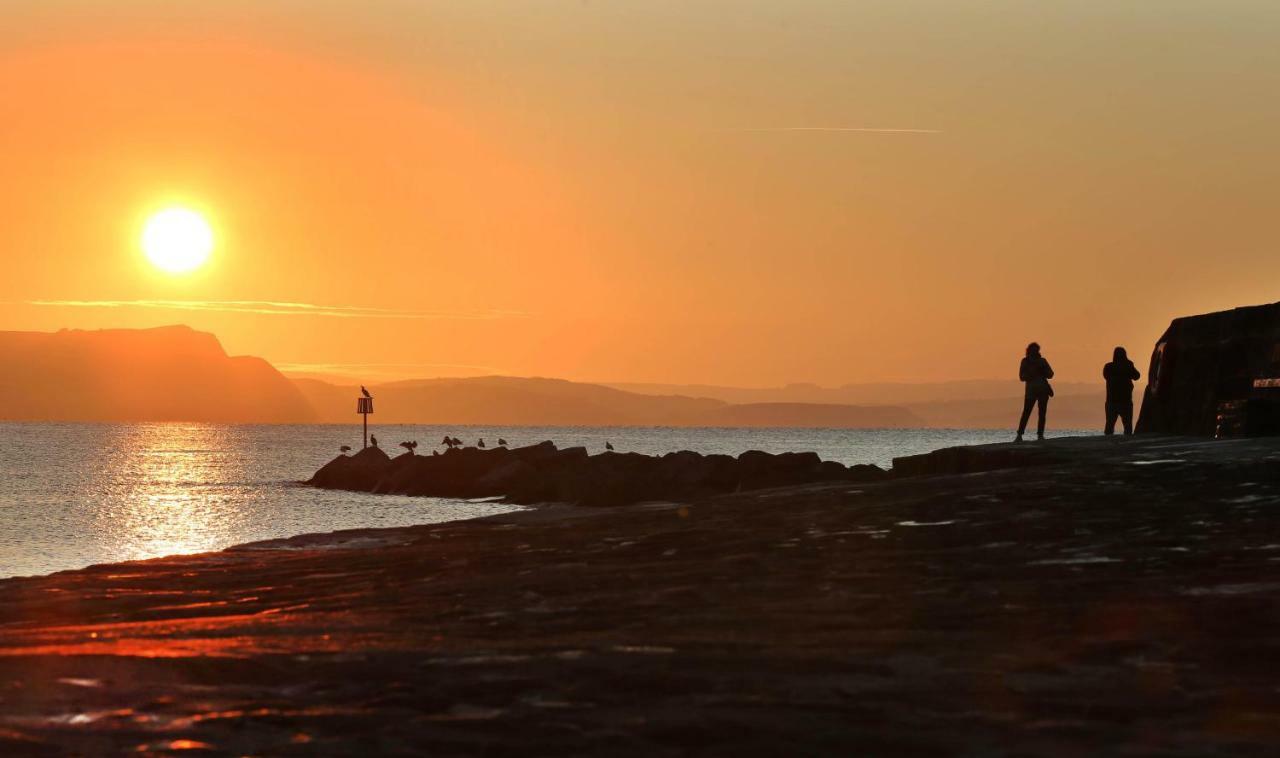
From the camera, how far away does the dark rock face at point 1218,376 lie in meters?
19.2

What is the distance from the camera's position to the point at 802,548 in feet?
35.4

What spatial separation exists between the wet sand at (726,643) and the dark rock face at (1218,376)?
7404 mm

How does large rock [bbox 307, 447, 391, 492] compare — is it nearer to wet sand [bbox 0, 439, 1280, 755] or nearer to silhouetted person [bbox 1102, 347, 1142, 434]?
silhouetted person [bbox 1102, 347, 1142, 434]

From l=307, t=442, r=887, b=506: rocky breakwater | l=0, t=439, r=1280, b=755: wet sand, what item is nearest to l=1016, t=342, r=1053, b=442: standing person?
l=307, t=442, r=887, b=506: rocky breakwater

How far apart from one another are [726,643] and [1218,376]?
18.6 meters

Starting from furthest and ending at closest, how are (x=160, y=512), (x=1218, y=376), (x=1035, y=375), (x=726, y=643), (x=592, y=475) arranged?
(x=160, y=512) < (x=592, y=475) < (x=1035, y=375) < (x=1218, y=376) < (x=726, y=643)

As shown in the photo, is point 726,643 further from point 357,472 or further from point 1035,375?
point 357,472

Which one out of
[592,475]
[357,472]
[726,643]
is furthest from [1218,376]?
[357,472]

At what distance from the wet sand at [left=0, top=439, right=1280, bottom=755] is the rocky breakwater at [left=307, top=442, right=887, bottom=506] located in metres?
19.7

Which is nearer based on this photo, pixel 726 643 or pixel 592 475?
pixel 726 643

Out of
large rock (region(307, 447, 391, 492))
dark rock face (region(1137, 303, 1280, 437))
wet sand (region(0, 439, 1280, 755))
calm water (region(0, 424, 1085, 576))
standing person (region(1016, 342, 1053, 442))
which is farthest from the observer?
large rock (region(307, 447, 391, 492))

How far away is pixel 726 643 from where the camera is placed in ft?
22.4

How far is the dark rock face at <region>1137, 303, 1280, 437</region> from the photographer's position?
19234 mm

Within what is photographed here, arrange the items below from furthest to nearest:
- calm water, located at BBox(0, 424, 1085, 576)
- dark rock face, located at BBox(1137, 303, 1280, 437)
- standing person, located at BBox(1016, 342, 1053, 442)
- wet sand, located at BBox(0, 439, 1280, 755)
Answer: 1. calm water, located at BBox(0, 424, 1085, 576)
2. standing person, located at BBox(1016, 342, 1053, 442)
3. dark rock face, located at BBox(1137, 303, 1280, 437)
4. wet sand, located at BBox(0, 439, 1280, 755)
